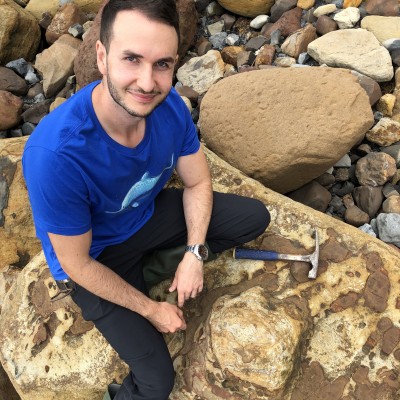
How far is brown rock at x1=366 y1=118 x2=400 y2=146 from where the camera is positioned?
4352 mm

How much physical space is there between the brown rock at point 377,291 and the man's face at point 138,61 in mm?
1705

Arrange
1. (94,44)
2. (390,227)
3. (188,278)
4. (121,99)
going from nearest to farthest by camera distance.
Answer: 1. (121,99)
2. (188,278)
3. (390,227)
4. (94,44)

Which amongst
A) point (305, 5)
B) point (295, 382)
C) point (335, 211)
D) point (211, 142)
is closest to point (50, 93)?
point (211, 142)

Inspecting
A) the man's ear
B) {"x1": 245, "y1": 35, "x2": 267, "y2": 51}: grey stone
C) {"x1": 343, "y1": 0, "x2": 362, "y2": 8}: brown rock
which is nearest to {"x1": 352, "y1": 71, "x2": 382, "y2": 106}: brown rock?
{"x1": 343, "y1": 0, "x2": 362, "y2": 8}: brown rock

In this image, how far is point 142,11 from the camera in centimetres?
195

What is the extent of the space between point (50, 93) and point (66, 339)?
3.65m

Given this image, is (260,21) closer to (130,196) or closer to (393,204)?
(393,204)

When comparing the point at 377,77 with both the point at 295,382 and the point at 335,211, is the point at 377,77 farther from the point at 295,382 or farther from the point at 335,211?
the point at 295,382

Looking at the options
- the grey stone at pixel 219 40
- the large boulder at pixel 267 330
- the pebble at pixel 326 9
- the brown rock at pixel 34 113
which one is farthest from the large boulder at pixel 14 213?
the pebble at pixel 326 9

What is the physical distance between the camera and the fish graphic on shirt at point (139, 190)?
8.36 ft

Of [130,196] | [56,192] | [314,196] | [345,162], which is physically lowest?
[314,196]

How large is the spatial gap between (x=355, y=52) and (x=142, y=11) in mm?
3318

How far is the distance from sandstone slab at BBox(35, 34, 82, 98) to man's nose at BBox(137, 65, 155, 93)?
396 centimetres

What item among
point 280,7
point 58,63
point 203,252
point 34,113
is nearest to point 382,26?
point 280,7
